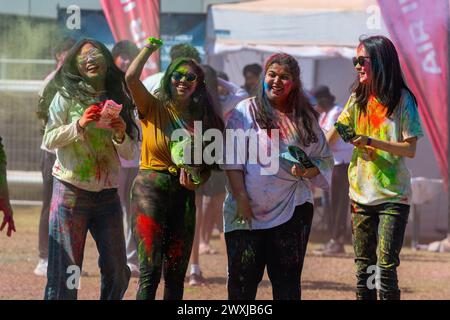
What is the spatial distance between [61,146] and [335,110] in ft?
18.9

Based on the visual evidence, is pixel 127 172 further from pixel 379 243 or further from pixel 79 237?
pixel 379 243

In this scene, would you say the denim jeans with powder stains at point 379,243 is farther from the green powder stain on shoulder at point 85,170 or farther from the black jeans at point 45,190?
the black jeans at point 45,190

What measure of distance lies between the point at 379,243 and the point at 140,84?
172 centimetres

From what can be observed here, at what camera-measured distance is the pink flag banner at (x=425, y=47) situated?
32.6 feet

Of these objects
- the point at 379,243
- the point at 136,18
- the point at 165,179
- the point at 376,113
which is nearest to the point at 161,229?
the point at 165,179

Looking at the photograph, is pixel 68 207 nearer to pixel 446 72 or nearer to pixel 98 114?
pixel 98 114

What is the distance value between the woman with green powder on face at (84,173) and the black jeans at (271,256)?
0.72m

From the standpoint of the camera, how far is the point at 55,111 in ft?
20.4

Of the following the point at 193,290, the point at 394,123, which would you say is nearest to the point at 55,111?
the point at 394,123

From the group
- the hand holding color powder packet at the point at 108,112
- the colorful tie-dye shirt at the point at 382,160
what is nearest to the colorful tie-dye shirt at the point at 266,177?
the colorful tie-dye shirt at the point at 382,160

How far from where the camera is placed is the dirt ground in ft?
27.5

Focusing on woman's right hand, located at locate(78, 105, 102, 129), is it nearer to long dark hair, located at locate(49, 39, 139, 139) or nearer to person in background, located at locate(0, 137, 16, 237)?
long dark hair, located at locate(49, 39, 139, 139)

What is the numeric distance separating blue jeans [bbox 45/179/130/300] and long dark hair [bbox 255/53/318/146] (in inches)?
40.0

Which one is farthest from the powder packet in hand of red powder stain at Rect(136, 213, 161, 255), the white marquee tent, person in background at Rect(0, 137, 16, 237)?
the white marquee tent
